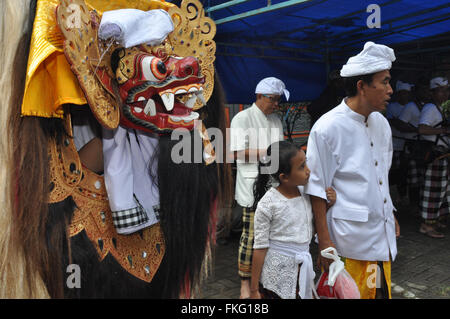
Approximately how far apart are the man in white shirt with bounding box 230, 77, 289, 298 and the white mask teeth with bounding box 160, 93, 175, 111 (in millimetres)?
1826

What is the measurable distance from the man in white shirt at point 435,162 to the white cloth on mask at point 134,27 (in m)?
4.14

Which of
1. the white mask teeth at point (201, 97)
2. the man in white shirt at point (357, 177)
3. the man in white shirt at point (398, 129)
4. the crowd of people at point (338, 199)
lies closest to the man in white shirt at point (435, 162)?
the man in white shirt at point (398, 129)

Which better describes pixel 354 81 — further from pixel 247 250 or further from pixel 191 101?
pixel 247 250

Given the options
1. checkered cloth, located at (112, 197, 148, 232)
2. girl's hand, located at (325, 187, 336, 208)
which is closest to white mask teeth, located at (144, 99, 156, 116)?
checkered cloth, located at (112, 197, 148, 232)

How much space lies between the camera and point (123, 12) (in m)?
1.20

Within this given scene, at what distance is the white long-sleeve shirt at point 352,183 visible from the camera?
6.54 ft

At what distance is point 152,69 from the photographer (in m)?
1.24

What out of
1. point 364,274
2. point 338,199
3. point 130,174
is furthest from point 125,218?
point 364,274

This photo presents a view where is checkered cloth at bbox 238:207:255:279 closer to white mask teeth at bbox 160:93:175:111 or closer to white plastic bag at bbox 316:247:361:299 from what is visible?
white plastic bag at bbox 316:247:361:299

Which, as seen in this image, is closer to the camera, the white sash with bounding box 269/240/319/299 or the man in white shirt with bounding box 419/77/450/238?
the white sash with bounding box 269/240/319/299

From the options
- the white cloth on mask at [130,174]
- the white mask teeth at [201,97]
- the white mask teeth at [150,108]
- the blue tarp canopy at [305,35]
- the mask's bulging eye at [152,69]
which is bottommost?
the white cloth on mask at [130,174]

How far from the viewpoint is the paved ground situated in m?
3.25

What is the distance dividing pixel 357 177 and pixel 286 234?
1.58 ft

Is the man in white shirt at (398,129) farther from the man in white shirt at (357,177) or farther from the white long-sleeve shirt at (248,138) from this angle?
the man in white shirt at (357,177)
